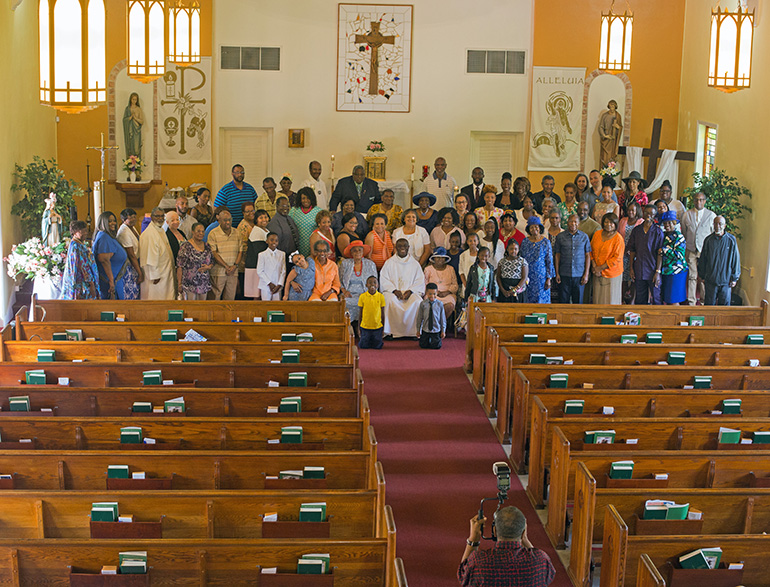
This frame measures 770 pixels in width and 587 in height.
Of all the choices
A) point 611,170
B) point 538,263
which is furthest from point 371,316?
point 611,170

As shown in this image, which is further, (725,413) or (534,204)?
(534,204)

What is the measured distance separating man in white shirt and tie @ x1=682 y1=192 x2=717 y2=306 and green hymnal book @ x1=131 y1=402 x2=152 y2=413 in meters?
7.73

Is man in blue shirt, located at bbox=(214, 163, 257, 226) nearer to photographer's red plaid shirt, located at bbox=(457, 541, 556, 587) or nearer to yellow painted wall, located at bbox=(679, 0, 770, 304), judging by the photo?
yellow painted wall, located at bbox=(679, 0, 770, 304)

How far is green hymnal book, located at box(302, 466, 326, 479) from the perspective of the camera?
6359 millimetres

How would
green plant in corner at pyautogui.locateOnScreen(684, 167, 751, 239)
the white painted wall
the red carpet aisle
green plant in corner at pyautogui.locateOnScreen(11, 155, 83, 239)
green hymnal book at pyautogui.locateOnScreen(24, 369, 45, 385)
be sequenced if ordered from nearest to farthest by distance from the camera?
the red carpet aisle, green hymnal book at pyautogui.locateOnScreen(24, 369, 45, 385), green plant in corner at pyautogui.locateOnScreen(11, 155, 83, 239), green plant in corner at pyautogui.locateOnScreen(684, 167, 751, 239), the white painted wall

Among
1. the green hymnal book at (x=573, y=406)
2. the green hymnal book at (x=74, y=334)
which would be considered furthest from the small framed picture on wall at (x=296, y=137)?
the green hymnal book at (x=573, y=406)

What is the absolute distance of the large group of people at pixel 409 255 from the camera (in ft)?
36.7

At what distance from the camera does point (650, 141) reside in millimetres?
16391

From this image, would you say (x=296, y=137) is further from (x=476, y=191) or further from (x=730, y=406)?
(x=730, y=406)

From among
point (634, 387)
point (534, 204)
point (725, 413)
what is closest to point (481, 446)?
point (634, 387)

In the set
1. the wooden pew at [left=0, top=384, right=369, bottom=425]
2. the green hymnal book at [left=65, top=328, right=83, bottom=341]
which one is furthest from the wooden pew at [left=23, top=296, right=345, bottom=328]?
the wooden pew at [left=0, top=384, right=369, bottom=425]

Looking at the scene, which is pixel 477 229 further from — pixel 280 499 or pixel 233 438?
pixel 280 499

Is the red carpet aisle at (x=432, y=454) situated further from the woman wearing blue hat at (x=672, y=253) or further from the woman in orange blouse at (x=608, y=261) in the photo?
the woman wearing blue hat at (x=672, y=253)

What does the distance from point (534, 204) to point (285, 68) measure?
510 cm
